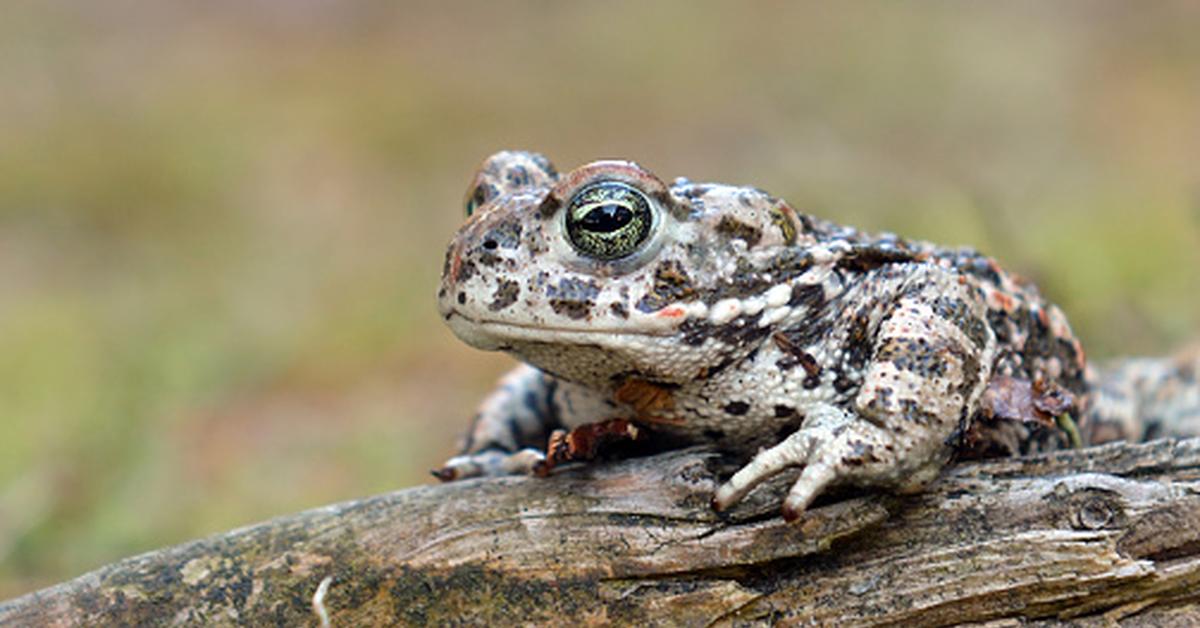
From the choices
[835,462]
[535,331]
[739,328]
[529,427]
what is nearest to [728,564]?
[835,462]

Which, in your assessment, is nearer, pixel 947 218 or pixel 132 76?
pixel 947 218

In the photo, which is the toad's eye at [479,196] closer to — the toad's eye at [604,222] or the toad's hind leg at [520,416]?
the toad's eye at [604,222]

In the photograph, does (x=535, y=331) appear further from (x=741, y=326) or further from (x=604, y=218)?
(x=741, y=326)

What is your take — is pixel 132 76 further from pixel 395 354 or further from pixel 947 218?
pixel 947 218

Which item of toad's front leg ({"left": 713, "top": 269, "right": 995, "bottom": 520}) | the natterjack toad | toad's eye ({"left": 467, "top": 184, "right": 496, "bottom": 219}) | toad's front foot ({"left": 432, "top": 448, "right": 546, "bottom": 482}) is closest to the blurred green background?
toad's front foot ({"left": 432, "top": 448, "right": 546, "bottom": 482})

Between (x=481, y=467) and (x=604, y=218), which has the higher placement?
(x=604, y=218)

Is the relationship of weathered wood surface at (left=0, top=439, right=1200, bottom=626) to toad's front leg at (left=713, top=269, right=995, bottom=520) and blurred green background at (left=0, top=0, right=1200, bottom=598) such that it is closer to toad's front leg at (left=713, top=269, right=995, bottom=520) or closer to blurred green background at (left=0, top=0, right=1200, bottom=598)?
toad's front leg at (left=713, top=269, right=995, bottom=520)

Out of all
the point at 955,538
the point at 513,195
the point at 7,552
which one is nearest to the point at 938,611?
the point at 955,538

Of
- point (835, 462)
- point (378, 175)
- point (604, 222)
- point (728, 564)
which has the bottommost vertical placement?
point (728, 564)
